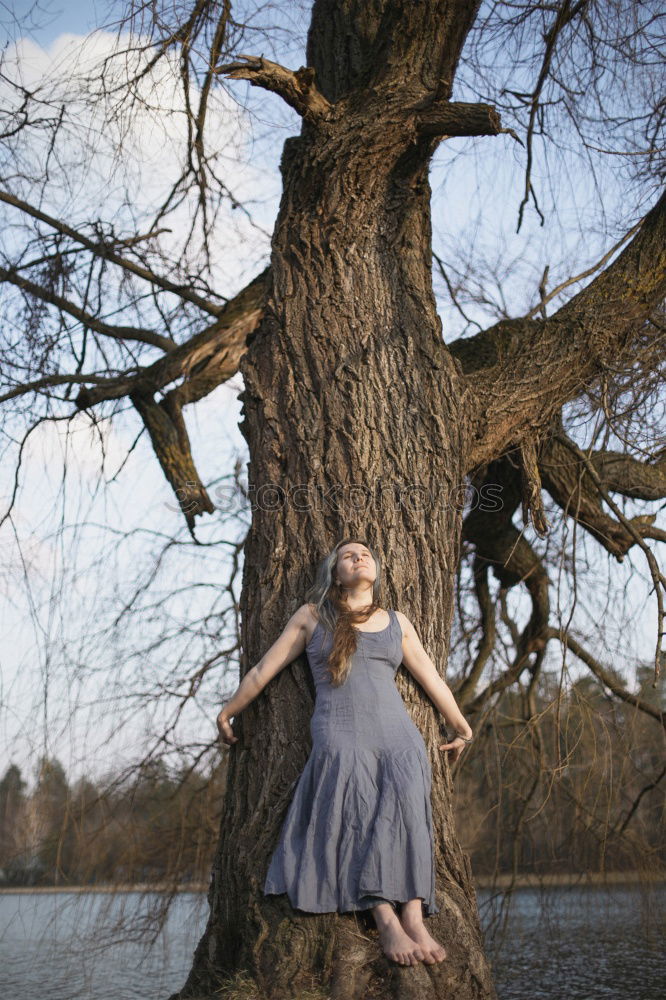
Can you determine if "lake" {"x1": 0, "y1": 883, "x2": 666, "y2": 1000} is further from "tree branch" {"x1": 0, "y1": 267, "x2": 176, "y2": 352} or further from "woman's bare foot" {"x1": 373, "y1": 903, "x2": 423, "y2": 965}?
"tree branch" {"x1": 0, "y1": 267, "x2": 176, "y2": 352}

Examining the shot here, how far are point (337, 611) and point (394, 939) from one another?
0.95 m

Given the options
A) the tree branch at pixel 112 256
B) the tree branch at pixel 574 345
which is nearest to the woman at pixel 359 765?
the tree branch at pixel 574 345

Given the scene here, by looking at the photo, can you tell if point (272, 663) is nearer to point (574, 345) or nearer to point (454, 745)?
point (454, 745)

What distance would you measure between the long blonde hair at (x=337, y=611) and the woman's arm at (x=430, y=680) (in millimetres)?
139

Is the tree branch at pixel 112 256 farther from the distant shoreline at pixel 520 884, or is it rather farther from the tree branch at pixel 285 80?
the distant shoreline at pixel 520 884

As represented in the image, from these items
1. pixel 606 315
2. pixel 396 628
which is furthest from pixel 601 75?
pixel 396 628

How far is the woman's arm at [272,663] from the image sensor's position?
2977mm

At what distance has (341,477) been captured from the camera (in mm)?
3270

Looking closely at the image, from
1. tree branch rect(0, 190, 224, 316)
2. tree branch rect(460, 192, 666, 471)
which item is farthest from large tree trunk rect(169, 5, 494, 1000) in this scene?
tree branch rect(0, 190, 224, 316)

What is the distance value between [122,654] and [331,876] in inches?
89.9

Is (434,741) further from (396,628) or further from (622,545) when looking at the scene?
(622,545)

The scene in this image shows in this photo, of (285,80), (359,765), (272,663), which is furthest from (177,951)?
(285,80)

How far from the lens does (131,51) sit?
3.86 m

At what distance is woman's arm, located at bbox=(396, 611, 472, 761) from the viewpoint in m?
3.03
